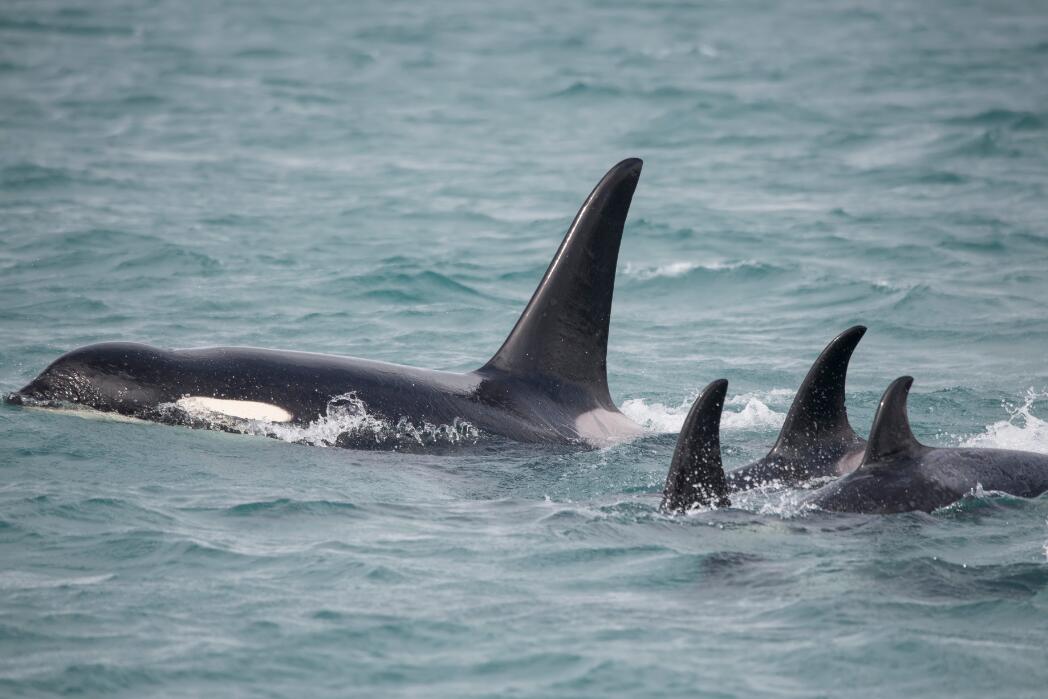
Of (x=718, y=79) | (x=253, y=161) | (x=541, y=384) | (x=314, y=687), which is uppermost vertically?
(x=718, y=79)

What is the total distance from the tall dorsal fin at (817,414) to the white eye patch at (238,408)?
3.86m

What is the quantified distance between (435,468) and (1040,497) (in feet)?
14.3

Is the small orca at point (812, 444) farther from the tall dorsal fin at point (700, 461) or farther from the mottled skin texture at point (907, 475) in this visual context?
the tall dorsal fin at point (700, 461)

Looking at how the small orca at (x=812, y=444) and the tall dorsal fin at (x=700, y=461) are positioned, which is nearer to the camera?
the tall dorsal fin at (x=700, y=461)

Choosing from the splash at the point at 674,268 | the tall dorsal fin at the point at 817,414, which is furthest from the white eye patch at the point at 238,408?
the splash at the point at 674,268

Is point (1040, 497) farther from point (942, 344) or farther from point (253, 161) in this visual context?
point (253, 161)

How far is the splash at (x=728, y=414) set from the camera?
1345cm

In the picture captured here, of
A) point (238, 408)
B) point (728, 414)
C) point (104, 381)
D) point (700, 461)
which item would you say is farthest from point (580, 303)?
point (104, 381)

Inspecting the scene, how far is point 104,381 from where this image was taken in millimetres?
11500

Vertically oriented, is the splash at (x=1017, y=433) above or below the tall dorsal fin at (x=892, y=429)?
below

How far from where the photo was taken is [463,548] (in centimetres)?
912

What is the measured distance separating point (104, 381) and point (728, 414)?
5.88m

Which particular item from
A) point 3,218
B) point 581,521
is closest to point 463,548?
point 581,521

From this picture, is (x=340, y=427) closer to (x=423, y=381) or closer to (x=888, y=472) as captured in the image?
(x=423, y=381)
